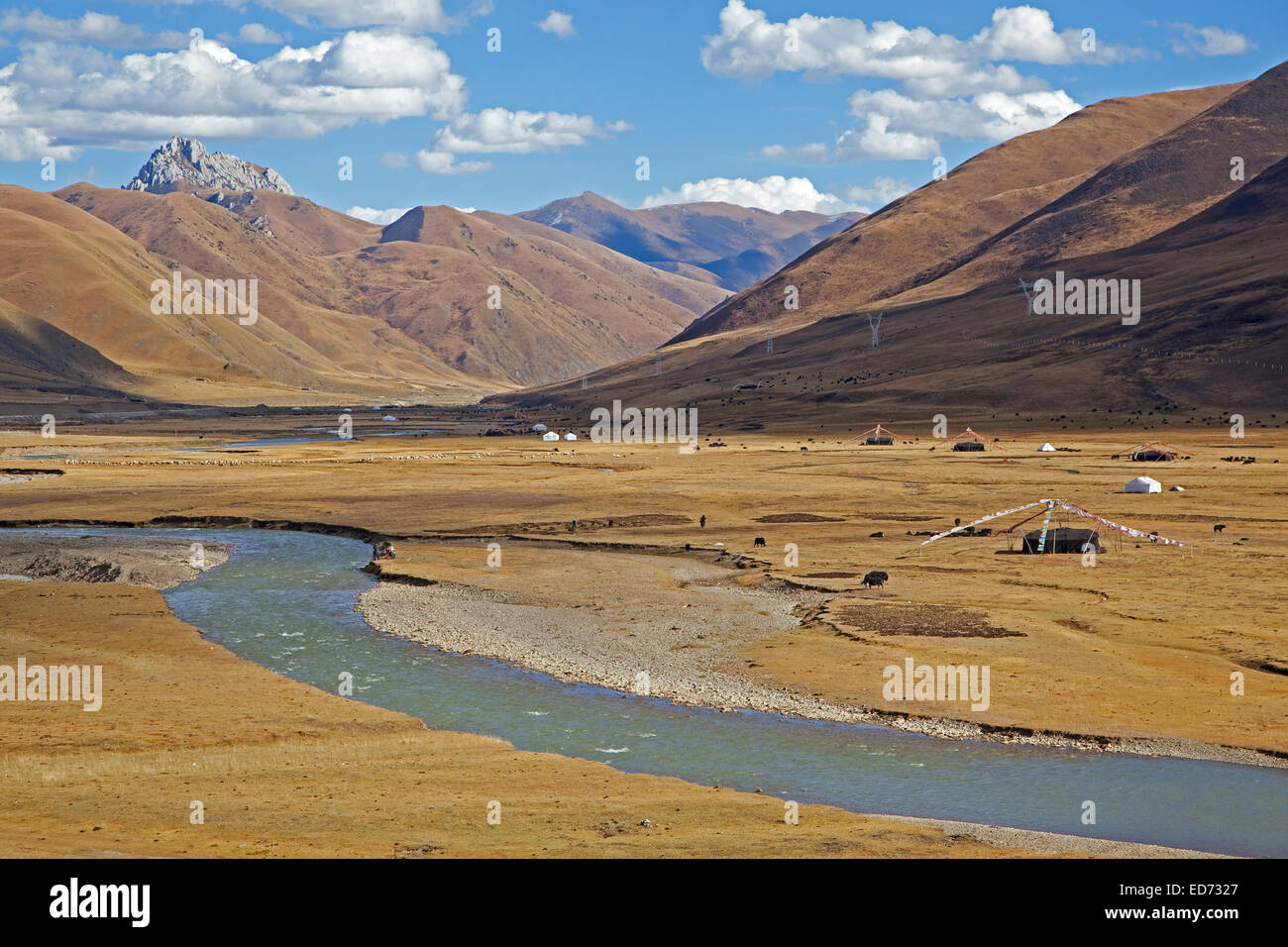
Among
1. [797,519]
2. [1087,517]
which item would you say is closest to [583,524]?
[797,519]

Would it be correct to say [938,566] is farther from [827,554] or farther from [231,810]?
[231,810]

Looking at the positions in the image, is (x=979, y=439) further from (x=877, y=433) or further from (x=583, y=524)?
(x=583, y=524)

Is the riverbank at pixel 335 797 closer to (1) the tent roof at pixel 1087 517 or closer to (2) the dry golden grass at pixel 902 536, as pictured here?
(2) the dry golden grass at pixel 902 536

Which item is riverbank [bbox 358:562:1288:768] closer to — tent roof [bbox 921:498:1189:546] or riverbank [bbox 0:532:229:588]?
riverbank [bbox 0:532:229:588]

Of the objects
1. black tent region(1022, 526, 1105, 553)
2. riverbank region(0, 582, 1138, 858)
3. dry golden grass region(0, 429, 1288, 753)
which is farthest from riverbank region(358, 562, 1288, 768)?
black tent region(1022, 526, 1105, 553)
